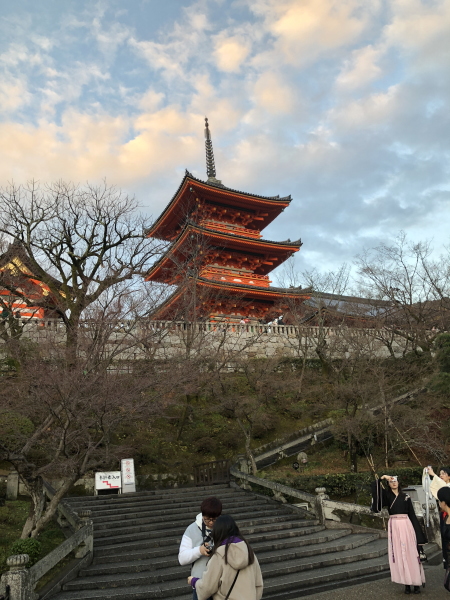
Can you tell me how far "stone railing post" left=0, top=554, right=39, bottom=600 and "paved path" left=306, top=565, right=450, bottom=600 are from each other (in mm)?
3606

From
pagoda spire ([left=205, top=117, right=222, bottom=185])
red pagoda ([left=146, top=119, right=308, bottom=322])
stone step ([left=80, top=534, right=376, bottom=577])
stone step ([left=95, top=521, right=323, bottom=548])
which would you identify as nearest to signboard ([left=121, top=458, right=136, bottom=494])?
stone step ([left=95, top=521, right=323, bottom=548])

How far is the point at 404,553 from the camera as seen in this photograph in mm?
5543

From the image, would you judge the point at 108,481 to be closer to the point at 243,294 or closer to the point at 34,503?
the point at 34,503

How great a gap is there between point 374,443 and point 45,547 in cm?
1154

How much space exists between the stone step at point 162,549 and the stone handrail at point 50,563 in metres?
0.27

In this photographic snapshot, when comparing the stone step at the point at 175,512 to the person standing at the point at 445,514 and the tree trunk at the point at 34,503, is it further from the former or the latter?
the person standing at the point at 445,514

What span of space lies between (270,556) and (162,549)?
191 cm

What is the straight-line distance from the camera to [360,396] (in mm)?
15031

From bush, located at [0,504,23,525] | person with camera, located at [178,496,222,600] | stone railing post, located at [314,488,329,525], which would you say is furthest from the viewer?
stone railing post, located at [314,488,329,525]

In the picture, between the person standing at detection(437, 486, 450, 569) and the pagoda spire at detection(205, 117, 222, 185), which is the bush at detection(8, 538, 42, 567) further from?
the pagoda spire at detection(205, 117, 222, 185)

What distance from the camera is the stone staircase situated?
6.25 meters

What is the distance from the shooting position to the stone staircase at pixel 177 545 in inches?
246

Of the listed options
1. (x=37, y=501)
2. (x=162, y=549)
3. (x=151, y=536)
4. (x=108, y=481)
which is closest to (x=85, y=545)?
(x=37, y=501)

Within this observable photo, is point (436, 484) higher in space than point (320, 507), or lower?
higher
